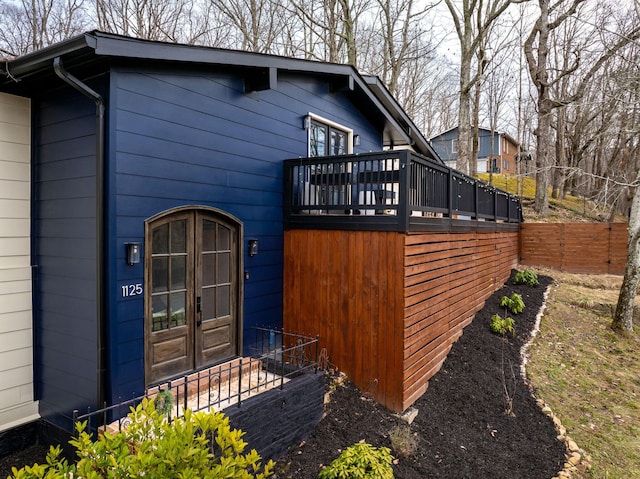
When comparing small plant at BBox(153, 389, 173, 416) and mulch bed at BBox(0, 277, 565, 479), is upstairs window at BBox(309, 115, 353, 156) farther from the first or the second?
small plant at BBox(153, 389, 173, 416)

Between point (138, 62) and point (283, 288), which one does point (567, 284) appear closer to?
point (283, 288)

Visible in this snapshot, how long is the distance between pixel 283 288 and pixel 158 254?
2.15 m

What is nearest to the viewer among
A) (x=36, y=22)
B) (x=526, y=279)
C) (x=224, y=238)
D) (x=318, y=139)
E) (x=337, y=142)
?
(x=224, y=238)

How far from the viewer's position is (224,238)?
205 inches

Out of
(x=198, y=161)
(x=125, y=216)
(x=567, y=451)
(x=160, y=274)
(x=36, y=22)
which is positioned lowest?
(x=567, y=451)

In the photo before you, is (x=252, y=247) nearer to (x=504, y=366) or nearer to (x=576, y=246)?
(x=504, y=366)

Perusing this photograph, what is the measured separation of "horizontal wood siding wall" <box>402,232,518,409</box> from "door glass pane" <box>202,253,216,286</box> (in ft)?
7.89

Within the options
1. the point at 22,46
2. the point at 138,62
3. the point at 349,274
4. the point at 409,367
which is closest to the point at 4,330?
the point at 138,62

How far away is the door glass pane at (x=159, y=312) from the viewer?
4414mm

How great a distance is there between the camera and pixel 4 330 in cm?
453

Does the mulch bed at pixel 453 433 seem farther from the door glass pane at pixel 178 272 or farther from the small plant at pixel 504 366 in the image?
the door glass pane at pixel 178 272

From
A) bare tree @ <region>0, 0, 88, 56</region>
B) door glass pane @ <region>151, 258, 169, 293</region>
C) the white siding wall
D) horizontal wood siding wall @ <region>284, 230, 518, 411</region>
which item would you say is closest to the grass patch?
horizontal wood siding wall @ <region>284, 230, 518, 411</region>

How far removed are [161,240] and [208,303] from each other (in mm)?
1051

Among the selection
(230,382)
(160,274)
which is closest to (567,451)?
(230,382)
